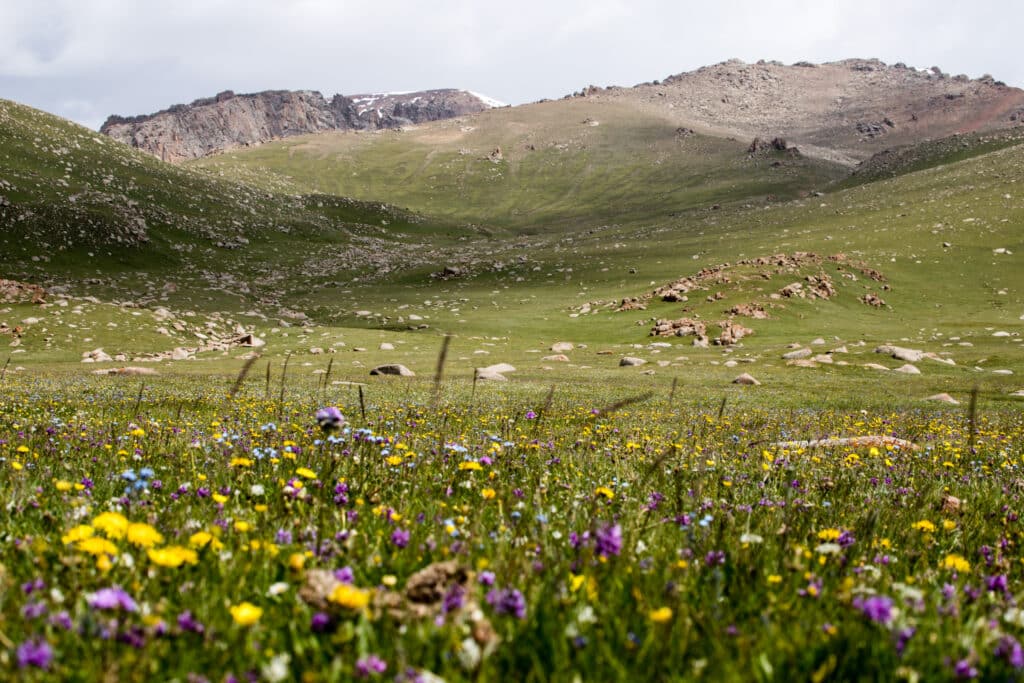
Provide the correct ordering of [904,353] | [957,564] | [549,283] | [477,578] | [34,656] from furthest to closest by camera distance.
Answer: [549,283] < [904,353] < [957,564] < [477,578] < [34,656]

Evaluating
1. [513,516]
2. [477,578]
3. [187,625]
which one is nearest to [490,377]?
[513,516]

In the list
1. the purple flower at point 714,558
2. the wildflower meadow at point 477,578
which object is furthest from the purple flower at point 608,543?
the purple flower at point 714,558

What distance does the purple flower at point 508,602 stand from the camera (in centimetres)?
243

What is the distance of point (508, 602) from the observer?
2455mm

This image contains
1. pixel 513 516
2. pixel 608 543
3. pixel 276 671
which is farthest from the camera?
pixel 513 516

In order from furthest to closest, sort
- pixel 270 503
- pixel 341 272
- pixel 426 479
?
pixel 341 272 → pixel 426 479 → pixel 270 503

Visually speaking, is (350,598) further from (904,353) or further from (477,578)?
(904,353)

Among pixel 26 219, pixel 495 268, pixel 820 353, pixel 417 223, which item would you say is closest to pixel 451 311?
pixel 495 268

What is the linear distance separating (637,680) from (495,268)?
278 feet

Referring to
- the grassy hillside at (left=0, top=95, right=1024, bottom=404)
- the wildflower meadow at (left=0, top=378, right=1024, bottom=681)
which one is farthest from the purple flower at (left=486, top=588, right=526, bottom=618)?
the grassy hillside at (left=0, top=95, right=1024, bottom=404)

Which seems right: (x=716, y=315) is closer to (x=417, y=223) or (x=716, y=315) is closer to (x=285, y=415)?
(x=285, y=415)

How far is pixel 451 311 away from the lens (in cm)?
6488

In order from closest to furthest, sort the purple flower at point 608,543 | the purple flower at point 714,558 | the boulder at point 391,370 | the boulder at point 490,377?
the purple flower at point 608,543, the purple flower at point 714,558, the boulder at point 490,377, the boulder at point 391,370

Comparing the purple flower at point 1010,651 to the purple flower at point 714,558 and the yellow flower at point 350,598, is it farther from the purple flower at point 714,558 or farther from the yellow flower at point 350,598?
the yellow flower at point 350,598
